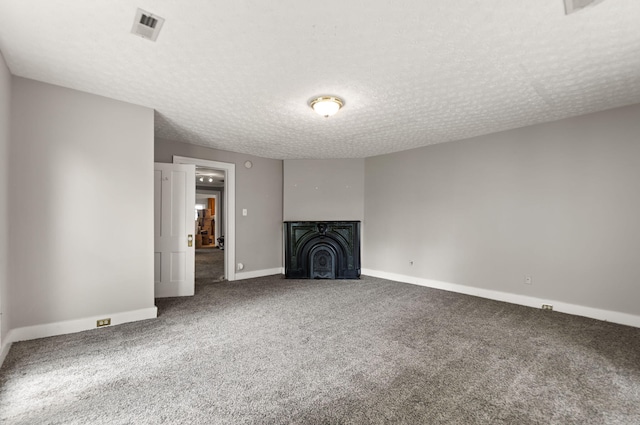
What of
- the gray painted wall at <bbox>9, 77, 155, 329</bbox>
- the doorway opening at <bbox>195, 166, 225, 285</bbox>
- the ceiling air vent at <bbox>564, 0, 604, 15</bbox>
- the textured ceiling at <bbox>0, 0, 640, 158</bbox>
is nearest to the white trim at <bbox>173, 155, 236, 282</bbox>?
the textured ceiling at <bbox>0, 0, 640, 158</bbox>

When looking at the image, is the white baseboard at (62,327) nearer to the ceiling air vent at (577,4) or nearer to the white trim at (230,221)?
the white trim at (230,221)

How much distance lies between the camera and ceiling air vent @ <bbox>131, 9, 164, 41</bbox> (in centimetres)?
180

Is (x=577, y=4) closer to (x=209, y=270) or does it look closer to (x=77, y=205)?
(x=77, y=205)

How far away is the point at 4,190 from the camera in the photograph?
246cm

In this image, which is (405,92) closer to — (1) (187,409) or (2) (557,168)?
(2) (557,168)

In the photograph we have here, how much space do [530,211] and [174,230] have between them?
5146 mm

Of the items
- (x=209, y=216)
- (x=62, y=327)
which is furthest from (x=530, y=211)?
(x=209, y=216)

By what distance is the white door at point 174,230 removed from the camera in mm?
4203

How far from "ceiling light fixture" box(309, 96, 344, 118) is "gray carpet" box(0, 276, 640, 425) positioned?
7.74 feet

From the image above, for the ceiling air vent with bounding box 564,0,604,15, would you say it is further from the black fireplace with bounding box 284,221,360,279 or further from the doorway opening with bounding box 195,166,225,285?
the doorway opening with bounding box 195,166,225,285

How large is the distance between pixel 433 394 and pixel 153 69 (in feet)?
11.0

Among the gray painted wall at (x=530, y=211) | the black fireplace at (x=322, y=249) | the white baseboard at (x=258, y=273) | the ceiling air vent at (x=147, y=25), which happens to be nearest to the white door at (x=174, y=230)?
the white baseboard at (x=258, y=273)

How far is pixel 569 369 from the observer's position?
224 cm

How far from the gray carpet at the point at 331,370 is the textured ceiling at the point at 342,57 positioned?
246 centimetres
